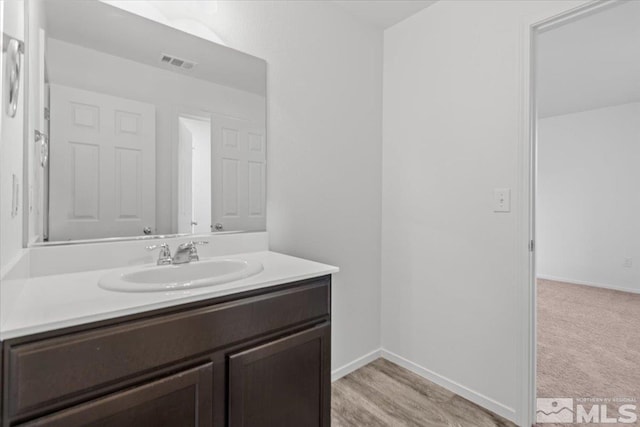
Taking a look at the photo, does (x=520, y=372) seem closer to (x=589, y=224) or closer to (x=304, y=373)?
(x=304, y=373)

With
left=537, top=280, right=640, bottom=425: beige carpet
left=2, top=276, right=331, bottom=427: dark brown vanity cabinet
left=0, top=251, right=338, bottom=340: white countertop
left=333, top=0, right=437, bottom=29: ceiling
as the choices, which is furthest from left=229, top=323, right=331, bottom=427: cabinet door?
left=333, top=0, right=437, bottom=29: ceiling

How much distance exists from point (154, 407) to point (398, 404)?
1.40 meters

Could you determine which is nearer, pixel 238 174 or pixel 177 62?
pixel 177 62

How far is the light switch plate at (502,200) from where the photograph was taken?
1675 millimetres

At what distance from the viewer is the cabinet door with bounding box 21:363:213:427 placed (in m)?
0.75

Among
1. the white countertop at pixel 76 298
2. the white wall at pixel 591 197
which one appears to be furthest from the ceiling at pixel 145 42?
the white wall at pixel 591 197

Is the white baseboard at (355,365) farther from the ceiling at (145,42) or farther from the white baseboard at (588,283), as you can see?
the white baseboard at (588,283)

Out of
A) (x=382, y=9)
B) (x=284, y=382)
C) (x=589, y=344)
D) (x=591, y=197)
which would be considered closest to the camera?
(x=284, y=382)

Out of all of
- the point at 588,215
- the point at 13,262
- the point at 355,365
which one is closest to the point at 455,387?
the point at 355,365

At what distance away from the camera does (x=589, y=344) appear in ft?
8.38

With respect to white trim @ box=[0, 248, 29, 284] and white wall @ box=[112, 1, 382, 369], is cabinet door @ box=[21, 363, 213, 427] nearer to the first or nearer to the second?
white trim @ box=[0, 248, 29, 284]

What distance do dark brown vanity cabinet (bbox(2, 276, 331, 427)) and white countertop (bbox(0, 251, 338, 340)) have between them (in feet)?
0.11

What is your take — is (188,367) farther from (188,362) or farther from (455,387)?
(455,387)

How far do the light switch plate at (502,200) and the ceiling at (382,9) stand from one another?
128 cm
